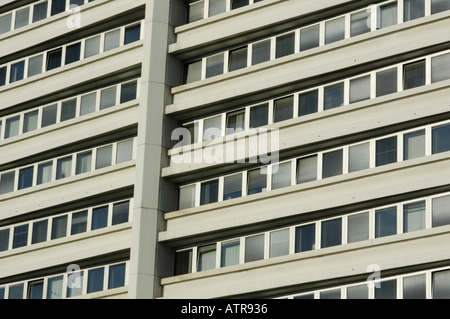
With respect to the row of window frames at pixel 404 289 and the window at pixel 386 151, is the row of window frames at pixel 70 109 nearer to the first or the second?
the window at pixel 386 151

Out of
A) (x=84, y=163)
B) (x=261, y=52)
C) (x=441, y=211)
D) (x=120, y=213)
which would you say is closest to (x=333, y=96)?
(x=261, y=52)

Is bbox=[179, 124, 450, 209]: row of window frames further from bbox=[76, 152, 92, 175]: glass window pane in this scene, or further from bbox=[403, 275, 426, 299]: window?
bbox=[76, 152, 92, 175]: glass window pane

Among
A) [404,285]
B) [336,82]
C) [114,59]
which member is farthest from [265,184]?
[114,59]

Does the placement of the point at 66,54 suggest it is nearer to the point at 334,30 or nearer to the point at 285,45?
the point at 285,45

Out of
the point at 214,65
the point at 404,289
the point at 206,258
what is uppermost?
the point at 214,65

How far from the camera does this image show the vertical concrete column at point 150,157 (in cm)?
4028

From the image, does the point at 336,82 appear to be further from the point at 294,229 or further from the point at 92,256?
the point at 92,256

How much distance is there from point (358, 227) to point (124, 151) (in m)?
12.7

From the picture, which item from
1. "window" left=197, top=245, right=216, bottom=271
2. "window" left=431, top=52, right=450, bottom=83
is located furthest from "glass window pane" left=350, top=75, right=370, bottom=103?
"window" left=197, top=245, right=216, bottom=271

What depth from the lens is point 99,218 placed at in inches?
1745

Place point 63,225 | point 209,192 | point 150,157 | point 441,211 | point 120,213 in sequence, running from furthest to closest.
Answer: point 63,225, point 120,213, point 150,157, point 209,192, point 441,211

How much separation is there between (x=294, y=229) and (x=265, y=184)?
8.31 feet

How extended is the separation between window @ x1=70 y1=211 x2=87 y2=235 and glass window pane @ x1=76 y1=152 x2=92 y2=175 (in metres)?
2.12

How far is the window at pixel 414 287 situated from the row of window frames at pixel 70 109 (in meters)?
16.4
